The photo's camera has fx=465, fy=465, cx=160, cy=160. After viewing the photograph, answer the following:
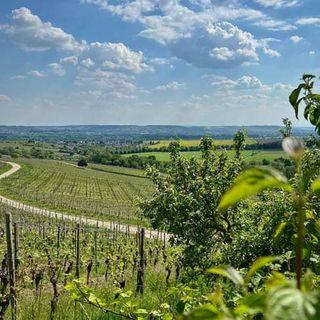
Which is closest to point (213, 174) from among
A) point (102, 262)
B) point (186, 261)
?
point (186, 261)

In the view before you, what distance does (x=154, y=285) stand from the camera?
11.1 m

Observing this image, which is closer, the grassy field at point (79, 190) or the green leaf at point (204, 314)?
the green leaf at point (204, 314)

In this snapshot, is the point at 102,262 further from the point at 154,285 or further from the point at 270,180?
the point at 270,180

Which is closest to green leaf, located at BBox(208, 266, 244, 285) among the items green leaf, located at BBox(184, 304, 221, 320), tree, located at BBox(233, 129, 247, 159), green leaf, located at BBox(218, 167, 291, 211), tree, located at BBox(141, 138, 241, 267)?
green leaf, located at BBox(184, 304, 221, 320)

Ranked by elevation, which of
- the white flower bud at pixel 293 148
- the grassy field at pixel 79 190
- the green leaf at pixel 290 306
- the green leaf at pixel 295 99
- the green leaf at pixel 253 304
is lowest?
the grassy field at pixel 79 190

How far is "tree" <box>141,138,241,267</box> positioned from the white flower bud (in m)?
7.85

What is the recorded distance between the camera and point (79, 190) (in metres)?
90.5

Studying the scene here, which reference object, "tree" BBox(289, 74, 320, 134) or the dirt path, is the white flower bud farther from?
the dirt path

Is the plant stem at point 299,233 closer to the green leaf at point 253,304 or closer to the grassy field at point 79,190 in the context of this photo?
the green leaf at point 253,304

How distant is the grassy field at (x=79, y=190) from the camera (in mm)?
67062

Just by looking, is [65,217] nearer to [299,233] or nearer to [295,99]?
[295,99]

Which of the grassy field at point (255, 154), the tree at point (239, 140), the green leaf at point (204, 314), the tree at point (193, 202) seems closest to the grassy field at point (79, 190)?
the grassy field at point (255, 154)

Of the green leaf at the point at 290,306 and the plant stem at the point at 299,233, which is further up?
the plant stem at the point at 299,233

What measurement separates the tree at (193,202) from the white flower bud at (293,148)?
25.8ft
